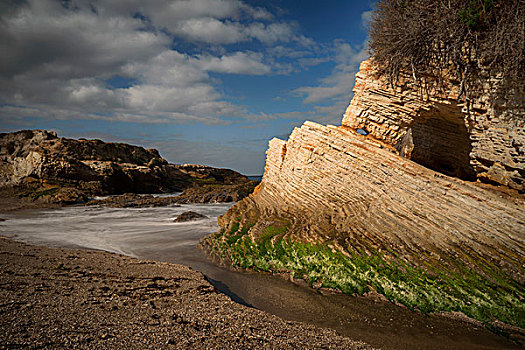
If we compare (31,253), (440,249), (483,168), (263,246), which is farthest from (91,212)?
(483,168)

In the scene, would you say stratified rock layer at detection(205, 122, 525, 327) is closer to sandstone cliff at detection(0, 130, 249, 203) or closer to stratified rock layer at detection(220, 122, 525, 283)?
stratified rock layer at detection(220, 122, 525, 283)

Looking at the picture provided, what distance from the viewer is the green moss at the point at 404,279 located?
450 centimetres

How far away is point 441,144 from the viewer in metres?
8.98

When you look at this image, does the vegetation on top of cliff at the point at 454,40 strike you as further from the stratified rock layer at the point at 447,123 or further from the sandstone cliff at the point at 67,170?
the sandstone cliff at the point at 67,170

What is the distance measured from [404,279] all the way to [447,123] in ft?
17.9

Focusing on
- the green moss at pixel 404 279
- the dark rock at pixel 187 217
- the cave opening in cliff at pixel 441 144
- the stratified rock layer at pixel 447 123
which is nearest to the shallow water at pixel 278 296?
the green moss at pixel 404 279

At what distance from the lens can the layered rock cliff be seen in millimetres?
4922

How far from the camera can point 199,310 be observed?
3.96 m

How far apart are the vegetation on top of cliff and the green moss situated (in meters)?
4.39

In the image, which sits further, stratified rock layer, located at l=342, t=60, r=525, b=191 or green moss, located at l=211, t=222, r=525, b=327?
stratified rock layer, located at l=342, t=60, r=525, b=191

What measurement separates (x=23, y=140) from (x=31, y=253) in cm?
2609

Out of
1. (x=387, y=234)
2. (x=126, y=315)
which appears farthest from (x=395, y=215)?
(x=126, y=315)

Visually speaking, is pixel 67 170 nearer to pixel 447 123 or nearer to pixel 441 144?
pixel 441 144

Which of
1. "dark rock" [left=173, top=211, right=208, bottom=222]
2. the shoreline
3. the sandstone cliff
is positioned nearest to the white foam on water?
"dark rock" [left=173, top=211, right=208, bottom=222]
